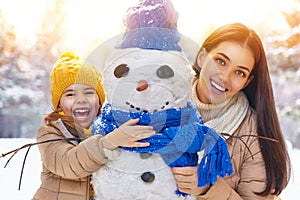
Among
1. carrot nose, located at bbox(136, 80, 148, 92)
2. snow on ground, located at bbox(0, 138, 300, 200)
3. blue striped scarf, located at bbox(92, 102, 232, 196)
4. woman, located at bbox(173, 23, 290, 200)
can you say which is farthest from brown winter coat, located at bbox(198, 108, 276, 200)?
snow on ground, located at bbox(0, 138, 300, 200)

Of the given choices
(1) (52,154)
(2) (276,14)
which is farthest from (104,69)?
(2) (276,14)

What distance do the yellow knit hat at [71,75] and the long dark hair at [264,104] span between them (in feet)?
0.64

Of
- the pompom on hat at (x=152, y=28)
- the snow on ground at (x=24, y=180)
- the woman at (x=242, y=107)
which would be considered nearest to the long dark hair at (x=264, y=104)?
the woman at (x=242, y=107)

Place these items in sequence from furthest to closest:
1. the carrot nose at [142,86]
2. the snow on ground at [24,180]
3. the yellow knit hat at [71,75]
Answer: the snow on ground at [24,180]
the yellow knit hat at [71,75]
the carrot nose at [142,86]

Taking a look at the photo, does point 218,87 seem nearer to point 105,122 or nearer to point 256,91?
point 256,91

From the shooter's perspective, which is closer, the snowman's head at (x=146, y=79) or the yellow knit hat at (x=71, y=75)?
the snowman's head at (x=146, y=79)

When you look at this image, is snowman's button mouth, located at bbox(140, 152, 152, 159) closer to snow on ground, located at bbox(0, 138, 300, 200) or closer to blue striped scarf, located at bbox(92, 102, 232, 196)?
A: blue striped scarf, located at bbox(92, 102, 232, 196)

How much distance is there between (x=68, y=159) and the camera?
0.76 m

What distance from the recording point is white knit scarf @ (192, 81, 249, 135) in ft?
2.86

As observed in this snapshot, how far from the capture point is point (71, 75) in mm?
894

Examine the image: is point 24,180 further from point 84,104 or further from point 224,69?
point 224,69

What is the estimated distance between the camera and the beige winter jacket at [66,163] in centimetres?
72

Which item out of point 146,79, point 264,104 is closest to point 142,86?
point 146,79

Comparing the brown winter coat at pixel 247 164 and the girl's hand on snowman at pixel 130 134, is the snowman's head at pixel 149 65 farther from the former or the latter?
the brown winter coat at pixel 247 164
